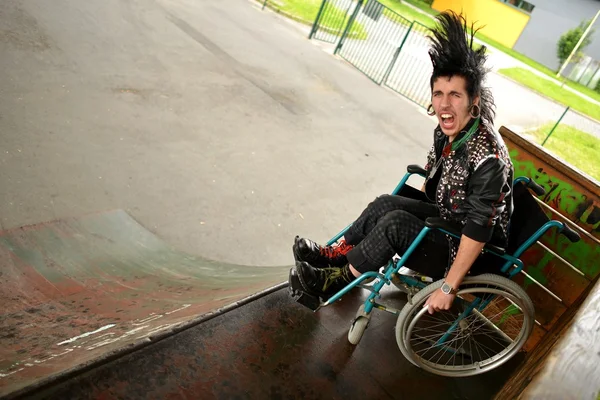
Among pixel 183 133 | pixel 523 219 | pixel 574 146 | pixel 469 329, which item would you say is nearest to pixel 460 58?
pixel 523 219

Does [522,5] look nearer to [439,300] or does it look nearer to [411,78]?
[411,78]

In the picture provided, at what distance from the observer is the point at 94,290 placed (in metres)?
2.44

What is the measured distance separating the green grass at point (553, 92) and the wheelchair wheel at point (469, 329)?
15546 mm

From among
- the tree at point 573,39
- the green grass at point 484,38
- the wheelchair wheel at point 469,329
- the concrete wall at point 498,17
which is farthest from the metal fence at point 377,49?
the concrete wall at point 498,17

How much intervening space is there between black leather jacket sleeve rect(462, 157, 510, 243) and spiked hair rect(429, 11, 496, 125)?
11.1 inches

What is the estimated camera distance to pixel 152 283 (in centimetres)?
267

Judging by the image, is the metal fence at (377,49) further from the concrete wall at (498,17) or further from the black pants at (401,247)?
the concrete wall at (498,17)

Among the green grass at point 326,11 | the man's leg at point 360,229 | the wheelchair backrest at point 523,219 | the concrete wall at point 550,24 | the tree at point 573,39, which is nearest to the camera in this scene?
the wheelchair backrest at point 523,219

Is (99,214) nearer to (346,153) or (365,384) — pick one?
(365,384)

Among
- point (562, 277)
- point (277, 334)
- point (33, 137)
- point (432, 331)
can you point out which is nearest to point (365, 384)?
point (277, 334)

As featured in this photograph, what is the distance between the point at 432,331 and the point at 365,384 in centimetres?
67

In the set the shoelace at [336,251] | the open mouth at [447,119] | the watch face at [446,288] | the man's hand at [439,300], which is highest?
the open mouth at [447,119]

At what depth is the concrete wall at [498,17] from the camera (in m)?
25.3

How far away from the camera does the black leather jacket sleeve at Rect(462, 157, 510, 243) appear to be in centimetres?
179
